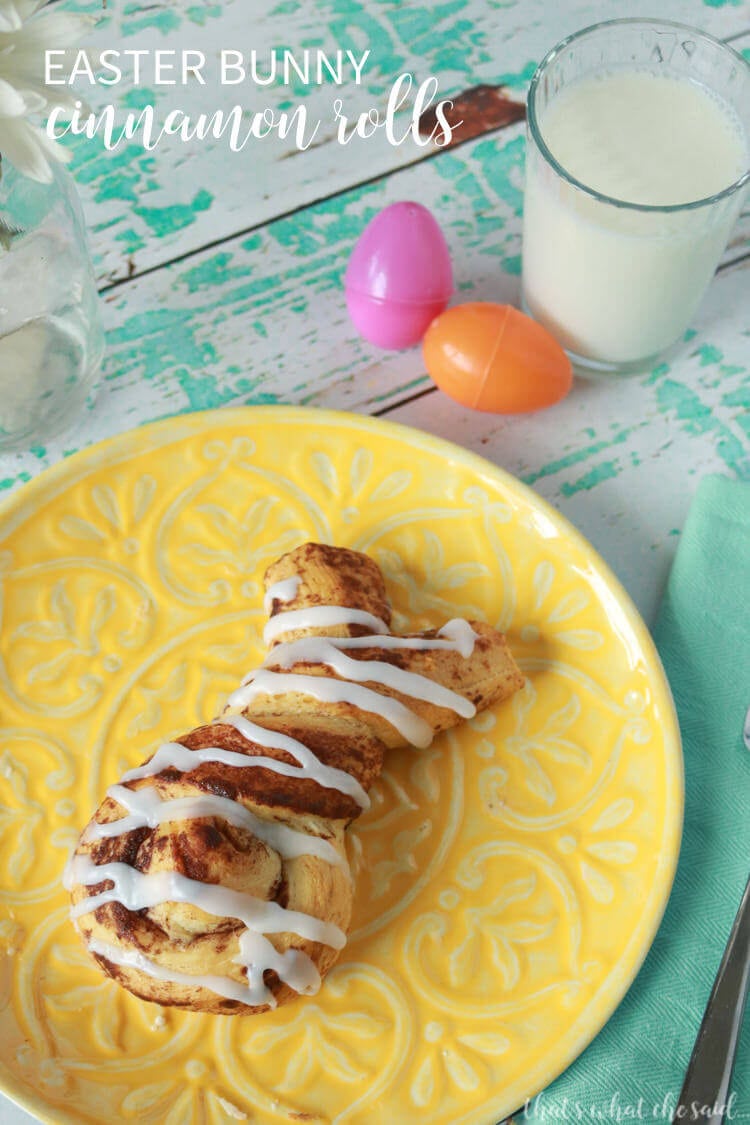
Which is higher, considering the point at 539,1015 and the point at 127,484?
the point at 127,484

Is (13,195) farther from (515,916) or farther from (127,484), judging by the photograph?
(515,916)

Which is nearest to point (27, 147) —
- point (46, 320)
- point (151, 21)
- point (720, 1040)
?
point (46, 320)

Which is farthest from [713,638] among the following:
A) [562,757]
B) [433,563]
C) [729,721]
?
[433,563]

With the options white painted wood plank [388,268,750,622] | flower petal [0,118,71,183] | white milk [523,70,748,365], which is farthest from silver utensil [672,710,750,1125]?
flower petal [0,118,71,183]

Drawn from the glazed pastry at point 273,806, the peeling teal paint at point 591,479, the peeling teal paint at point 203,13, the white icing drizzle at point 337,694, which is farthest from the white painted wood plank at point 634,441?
the peeling teal paint at point 203,13

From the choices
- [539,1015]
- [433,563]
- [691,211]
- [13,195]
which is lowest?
[539,1015]

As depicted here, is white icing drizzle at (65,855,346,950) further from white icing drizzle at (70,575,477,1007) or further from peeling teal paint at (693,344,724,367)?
peeling teal paint at (693,344,724,367)

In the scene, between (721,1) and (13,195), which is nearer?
(13,195)
